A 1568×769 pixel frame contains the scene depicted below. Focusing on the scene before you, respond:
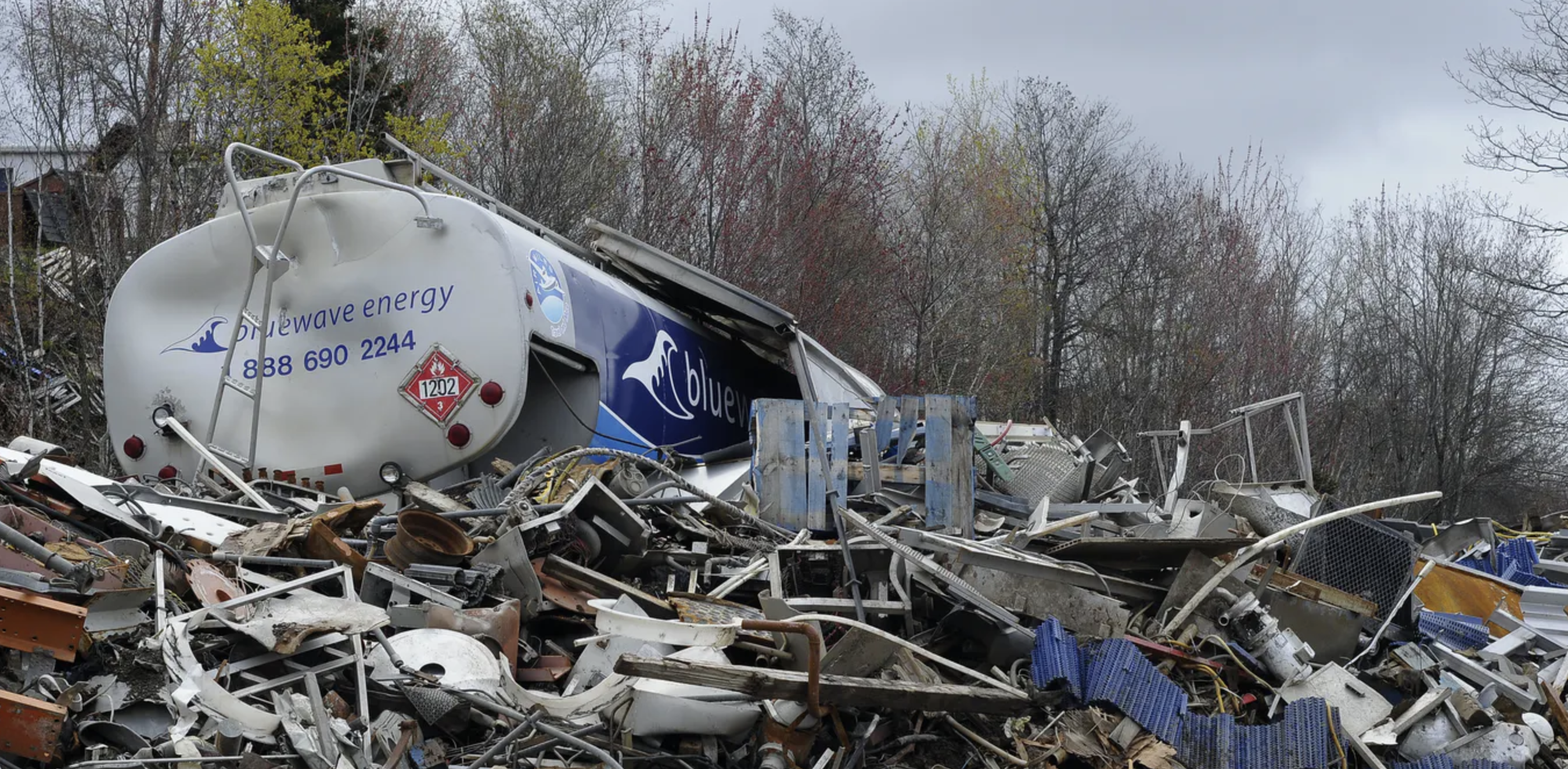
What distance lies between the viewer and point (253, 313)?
668cm

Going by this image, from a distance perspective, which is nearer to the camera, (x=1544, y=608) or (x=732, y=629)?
(x=732, y=629)

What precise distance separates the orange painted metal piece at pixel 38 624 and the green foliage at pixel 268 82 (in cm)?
1369

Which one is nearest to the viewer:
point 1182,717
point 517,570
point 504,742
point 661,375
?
point 504,742

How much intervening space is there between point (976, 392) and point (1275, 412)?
5762mm

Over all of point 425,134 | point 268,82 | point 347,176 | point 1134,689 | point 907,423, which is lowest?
point 1134,689

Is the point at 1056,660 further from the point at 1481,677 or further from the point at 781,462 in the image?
the point at 781,462

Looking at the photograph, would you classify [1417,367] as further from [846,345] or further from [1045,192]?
[846,345]

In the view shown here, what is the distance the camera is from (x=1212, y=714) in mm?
4906

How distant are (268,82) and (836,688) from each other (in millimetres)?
16149

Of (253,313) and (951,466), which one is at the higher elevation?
(253,313)

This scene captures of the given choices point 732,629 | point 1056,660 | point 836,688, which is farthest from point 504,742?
point 1056,660

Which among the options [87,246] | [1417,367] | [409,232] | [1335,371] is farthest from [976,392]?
[409,232]

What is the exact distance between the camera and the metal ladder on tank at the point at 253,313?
5961mm

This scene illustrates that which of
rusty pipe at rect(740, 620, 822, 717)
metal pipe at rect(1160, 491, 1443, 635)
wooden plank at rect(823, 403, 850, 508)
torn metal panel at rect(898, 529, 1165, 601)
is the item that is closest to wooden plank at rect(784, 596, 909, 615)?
torn metal panel at rect(898, 529, 1165, 601)
